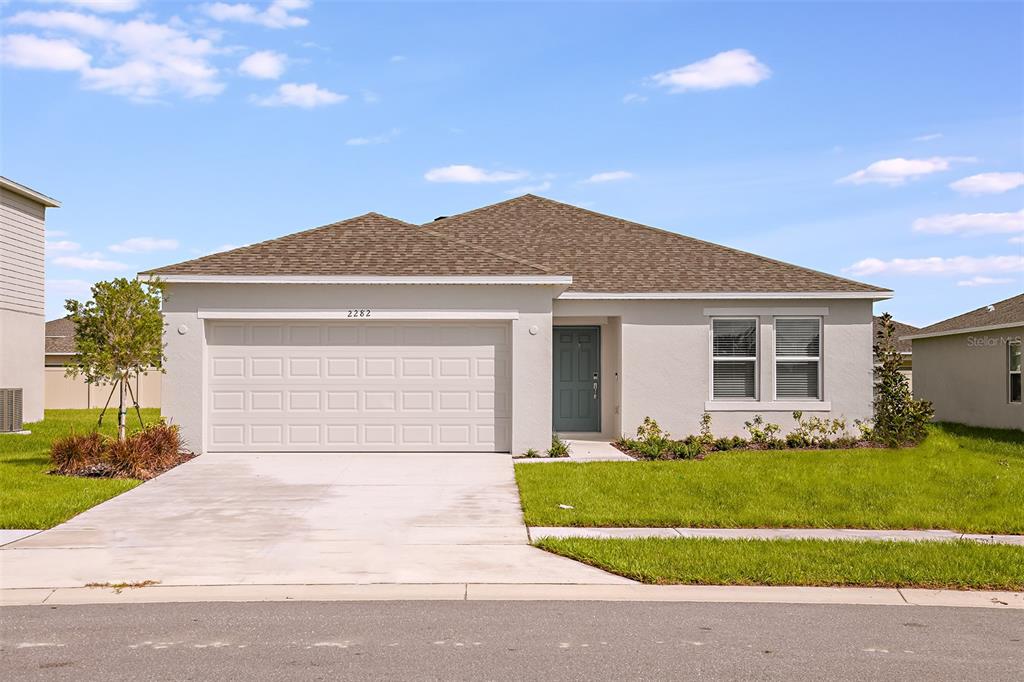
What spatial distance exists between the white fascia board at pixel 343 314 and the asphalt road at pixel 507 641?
10.0m

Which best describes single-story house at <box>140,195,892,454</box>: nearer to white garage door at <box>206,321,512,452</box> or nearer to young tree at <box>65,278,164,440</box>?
white garage door at <box>206,321,512,452</box>

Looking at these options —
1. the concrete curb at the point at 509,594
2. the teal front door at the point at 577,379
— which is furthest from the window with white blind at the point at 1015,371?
the concrete curb at the point at 509,594

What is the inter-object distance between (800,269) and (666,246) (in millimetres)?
3139

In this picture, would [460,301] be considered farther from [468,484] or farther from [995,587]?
[995,587]

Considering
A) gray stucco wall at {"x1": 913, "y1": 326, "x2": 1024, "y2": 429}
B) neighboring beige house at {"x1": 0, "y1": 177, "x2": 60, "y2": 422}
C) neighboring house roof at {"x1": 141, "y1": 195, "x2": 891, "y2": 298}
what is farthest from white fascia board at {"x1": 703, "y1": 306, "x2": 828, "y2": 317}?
neighboring beige house at {"x1": 0, "y1": 177, "x2": 60, "y2": 422}

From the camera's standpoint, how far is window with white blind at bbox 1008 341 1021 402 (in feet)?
78.5

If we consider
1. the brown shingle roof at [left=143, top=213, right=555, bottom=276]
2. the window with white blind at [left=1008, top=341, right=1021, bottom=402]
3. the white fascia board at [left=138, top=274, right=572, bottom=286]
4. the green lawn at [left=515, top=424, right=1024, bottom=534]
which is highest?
the brown shingle roof at [left=143, top=213, right=555, bottom=276]

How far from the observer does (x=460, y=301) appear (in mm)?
17422

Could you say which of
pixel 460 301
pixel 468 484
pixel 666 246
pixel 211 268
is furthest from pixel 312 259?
pixel 666 246

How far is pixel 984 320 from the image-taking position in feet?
85.7

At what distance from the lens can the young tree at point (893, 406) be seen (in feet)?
61.8

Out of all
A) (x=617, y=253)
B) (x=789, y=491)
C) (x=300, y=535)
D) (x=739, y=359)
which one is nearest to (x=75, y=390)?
(x=617, y=253)

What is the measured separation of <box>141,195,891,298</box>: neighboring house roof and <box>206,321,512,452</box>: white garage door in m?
1.12

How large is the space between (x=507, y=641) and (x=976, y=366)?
23890 mm
